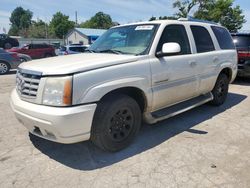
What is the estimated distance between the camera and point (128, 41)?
14.3ft

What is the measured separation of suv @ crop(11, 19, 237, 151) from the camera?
3.11m

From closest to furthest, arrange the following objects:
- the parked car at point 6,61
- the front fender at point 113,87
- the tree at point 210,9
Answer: the front fender at point 113,87 → the parked car at point 6,61 → the tree at point 210,9

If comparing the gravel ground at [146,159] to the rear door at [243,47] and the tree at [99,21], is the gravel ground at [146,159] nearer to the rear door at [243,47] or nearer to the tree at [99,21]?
the rear door at [243,47]

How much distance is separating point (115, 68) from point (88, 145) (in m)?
1.34

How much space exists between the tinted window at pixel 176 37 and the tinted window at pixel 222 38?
1.34 m

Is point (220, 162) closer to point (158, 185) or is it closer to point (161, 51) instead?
point (158, 185)

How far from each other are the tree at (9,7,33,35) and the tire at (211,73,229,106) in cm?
12365

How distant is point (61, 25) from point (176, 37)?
84931 mm

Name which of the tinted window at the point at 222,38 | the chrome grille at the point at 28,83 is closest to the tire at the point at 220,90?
the tinted window at the point at 222,38

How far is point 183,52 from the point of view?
463 cm

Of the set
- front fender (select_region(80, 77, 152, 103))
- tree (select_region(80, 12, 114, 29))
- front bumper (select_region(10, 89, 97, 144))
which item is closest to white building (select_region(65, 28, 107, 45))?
tree (select_region(80, 12, 114, 29))

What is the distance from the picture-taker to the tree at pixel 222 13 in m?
47.7

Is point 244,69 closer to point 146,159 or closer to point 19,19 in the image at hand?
point 146,159

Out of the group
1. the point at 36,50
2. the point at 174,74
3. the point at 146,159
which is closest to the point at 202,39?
the point at 174,74
